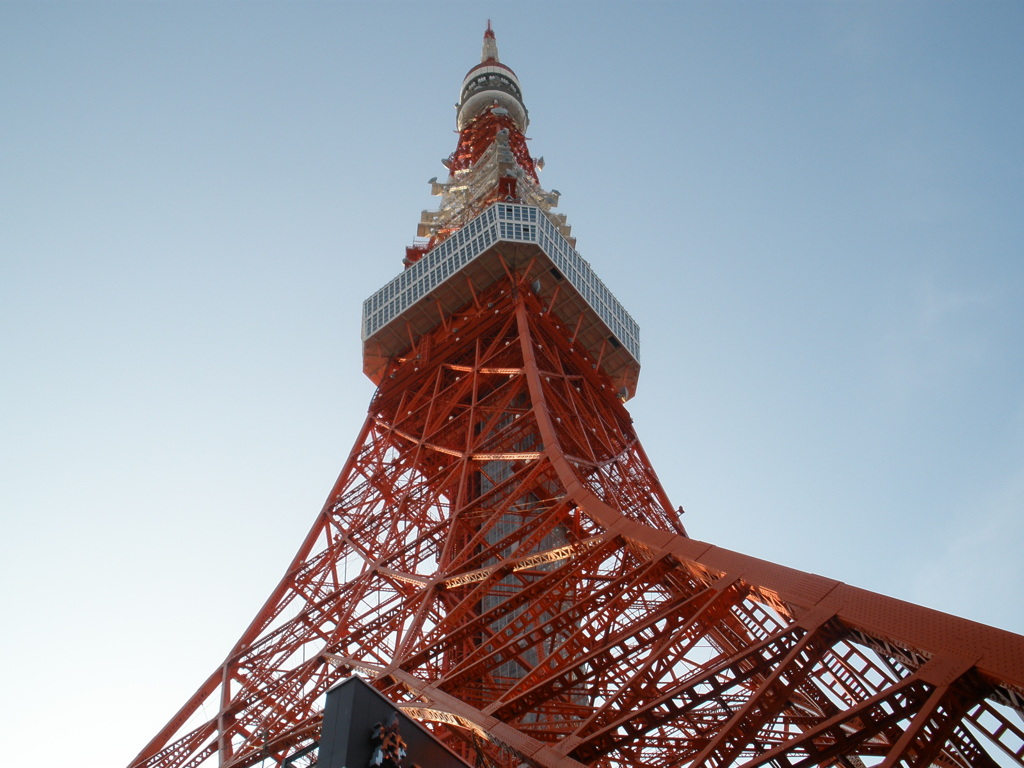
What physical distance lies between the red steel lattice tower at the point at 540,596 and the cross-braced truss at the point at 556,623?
0.15 ft

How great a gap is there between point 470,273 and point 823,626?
20722 mm

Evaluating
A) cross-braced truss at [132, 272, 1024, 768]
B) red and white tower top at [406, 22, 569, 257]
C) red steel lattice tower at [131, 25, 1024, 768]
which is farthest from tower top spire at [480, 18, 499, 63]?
cross-braced truss at [132, 272, 1024, 768]

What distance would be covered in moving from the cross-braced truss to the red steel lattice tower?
0.15 feet

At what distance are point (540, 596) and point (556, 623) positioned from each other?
3.81 ft

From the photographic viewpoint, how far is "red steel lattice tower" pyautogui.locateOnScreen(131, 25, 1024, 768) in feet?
30.5

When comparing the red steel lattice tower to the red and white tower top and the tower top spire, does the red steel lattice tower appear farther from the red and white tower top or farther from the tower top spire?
the tower top spire

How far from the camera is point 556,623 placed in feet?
46.2

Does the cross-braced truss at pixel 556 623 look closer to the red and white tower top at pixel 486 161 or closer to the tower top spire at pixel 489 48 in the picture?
the red and white tower top at pixel 486 161

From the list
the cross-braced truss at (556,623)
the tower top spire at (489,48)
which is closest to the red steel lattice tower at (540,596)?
the cross-braced truss at (556,623)

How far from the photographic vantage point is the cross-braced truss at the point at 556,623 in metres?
8.97

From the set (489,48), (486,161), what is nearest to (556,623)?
(486,161)

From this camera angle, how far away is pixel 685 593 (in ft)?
43.9

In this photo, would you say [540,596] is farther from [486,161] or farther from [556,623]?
[486,161]

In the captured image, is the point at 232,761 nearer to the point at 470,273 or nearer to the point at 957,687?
the point at 957,687
